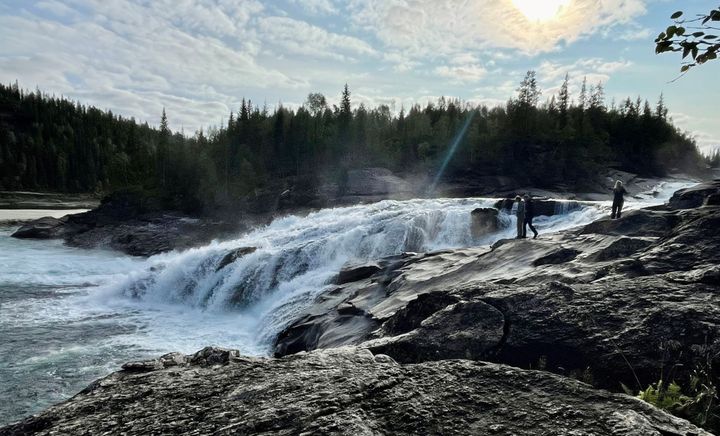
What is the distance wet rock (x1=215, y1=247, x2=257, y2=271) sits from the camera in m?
22.4

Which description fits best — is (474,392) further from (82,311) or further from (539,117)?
(539,117)

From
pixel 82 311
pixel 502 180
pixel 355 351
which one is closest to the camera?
pixel 355 351

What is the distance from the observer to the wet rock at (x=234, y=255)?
22391mm

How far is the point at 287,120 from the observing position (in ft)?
252

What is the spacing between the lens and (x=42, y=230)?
1742 inches

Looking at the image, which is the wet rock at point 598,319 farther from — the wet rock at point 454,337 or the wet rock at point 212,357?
the wet rock at point 212,357

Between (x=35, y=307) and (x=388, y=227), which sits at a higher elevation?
(x=388, y=227)

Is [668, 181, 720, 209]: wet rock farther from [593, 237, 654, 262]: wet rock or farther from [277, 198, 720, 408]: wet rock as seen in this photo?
[277, 198, 720, 408]: wet rock

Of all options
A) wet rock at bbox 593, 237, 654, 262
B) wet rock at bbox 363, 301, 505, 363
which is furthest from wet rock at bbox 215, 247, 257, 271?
wet rock at bbox 363, 301, 505, 363

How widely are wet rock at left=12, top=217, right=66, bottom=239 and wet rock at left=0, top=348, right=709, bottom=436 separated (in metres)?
49.3

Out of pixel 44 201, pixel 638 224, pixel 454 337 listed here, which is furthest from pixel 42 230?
pixel 44 201

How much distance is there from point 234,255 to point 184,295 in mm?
2996

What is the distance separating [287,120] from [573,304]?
74549 millimetres

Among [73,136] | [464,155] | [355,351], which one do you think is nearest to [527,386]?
[355,351]
